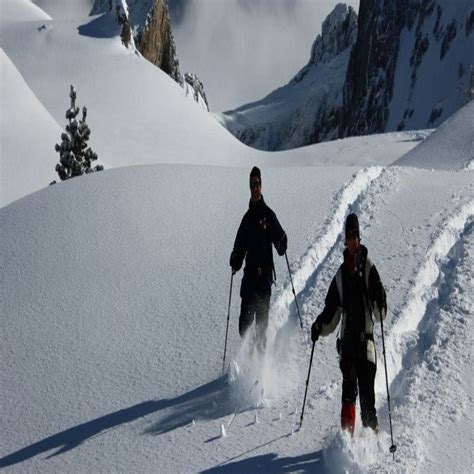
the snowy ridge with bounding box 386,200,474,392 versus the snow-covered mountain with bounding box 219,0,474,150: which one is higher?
the snow-covered mountain with bounding box 219,0,474,150

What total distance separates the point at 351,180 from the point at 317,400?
816cm

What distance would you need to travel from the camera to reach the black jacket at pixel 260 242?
834 cm

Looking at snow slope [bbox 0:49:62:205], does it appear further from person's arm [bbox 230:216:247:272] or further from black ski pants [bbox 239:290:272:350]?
black ski pants [bbox 239:290:272:350]

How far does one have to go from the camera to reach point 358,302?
21.4 ft

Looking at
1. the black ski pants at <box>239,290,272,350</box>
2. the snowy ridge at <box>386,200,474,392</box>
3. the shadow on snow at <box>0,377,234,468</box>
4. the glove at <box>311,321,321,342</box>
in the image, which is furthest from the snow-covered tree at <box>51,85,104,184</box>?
the glove at <box>311,321,321,342</box>

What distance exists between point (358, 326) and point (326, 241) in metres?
5.32

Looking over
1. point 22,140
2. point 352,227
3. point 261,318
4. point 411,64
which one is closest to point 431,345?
point 261,318

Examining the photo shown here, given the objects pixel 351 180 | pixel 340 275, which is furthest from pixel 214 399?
pixel 351 180

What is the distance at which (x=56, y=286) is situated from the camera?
11.2m

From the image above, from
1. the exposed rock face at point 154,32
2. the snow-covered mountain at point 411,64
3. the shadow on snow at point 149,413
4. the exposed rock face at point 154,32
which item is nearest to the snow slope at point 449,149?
the shadow on snow at point 149,413

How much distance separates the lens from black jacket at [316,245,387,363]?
6.44 metres

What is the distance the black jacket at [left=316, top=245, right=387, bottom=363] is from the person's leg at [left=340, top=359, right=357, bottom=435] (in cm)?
9

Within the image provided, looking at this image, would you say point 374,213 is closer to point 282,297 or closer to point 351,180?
point 351,180

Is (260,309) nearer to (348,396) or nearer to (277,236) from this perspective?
(277,236)
